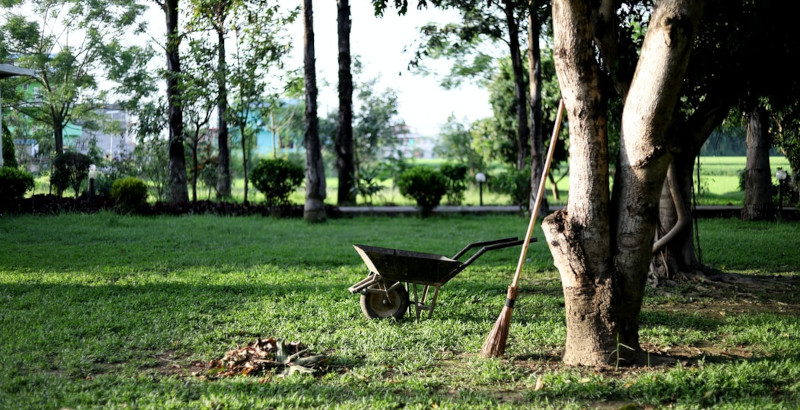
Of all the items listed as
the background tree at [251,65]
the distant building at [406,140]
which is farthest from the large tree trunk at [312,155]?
the distant building at [406,140]

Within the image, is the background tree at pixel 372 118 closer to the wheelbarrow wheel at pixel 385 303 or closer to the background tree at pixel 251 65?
the background tree at pixel 251 65

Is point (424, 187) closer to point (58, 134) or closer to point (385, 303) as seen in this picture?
point (385, 303)

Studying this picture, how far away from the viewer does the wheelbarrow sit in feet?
18.4

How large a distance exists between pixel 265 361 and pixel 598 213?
2368 mm

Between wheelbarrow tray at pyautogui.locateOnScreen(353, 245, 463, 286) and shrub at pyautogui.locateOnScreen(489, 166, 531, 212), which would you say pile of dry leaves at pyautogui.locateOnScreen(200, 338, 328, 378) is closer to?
wheelbarrow tray at pyautogui.locateOnScreen(353, 245, 463, 286)

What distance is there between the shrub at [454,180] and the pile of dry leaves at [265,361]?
483 inches

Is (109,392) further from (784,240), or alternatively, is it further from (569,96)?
(784,240)

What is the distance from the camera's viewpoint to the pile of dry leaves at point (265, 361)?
461 centimetres

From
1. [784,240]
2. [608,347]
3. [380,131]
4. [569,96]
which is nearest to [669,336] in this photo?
[608,347]

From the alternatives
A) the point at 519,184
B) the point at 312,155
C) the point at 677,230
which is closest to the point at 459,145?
the point at 519,184

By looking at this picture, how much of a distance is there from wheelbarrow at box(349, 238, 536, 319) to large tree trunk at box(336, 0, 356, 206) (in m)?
10.9

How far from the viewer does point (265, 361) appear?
4.69 m

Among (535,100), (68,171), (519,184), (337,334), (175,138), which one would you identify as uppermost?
(535,100)

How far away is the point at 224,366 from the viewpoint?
471cm
